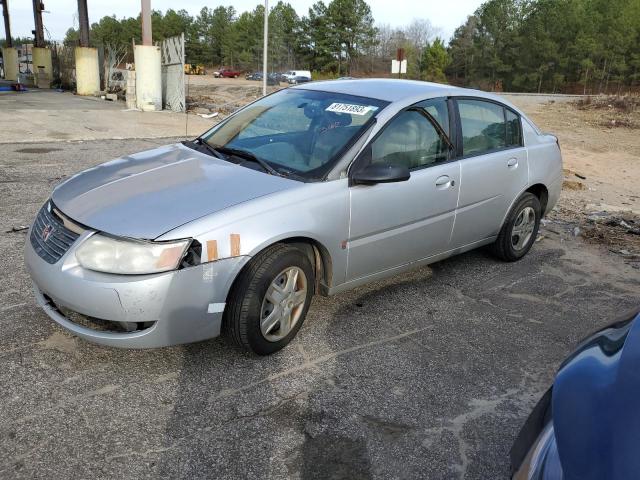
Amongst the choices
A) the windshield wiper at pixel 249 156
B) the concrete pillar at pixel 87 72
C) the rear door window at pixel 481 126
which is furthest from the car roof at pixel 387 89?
the concrete pillar at pixel 87 72

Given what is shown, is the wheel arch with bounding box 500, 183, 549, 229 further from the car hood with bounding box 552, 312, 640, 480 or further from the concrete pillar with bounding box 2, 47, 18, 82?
the concrete pillar with bounding box 2, 47, 18, 82

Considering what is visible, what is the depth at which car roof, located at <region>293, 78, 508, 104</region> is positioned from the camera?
4.25m

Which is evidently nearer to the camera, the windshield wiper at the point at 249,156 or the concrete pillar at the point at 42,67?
the windshield wiper at the point at 249,156

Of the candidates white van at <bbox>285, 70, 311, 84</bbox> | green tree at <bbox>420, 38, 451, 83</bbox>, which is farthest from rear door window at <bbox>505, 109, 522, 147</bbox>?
green tree at <bbox>420, 38, 451, 83</bbox>

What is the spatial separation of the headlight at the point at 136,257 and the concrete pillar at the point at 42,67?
93.9 ft

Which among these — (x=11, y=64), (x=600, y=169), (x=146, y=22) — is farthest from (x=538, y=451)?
(x=11, y=64)

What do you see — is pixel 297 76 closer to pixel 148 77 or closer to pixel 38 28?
pixel 38 28

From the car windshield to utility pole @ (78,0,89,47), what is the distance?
72.2ft

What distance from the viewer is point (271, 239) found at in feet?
10.6

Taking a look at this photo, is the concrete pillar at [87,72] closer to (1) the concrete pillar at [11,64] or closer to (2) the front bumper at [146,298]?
(1) the concrete pillar at [11,64]

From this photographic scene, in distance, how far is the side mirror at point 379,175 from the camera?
3.63m

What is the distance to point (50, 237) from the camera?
128 inches

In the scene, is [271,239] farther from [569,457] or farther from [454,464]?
[569,457]

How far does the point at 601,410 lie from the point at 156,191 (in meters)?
2.70
